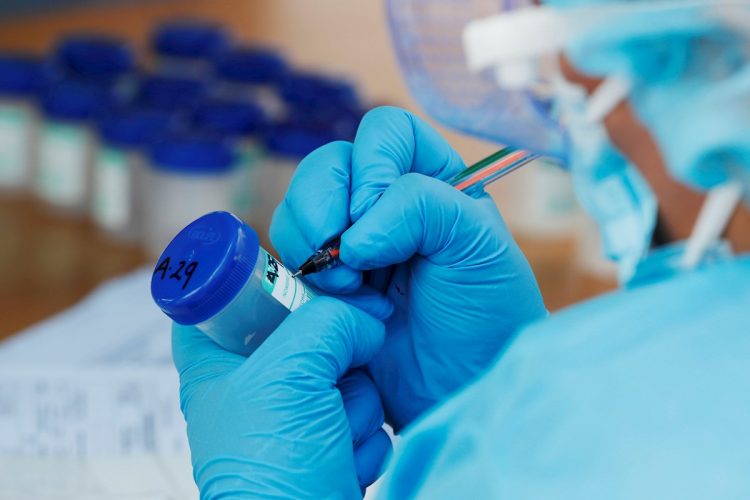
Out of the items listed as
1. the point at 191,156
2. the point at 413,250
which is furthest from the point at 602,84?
the point at 191,156

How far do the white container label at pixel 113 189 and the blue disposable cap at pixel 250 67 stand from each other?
1.34 feet

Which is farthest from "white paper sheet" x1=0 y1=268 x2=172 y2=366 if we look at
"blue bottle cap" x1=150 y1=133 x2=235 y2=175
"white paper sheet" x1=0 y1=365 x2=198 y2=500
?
"blue bottle cap" x1=150 y1=133 x2=235 y2=175

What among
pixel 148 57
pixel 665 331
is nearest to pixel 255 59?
pixel 148 57

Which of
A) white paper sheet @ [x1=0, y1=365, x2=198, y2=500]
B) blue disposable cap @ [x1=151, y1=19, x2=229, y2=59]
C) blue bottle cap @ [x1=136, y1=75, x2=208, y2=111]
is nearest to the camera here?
white paper sheet @ [x1=0, y1=365, x2=198, y2=500]

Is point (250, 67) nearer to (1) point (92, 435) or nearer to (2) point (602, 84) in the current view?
(1) point (92, 435)

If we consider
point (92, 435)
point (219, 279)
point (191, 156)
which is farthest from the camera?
point (191, 156)

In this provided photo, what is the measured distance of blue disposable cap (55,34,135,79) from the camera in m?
1.75

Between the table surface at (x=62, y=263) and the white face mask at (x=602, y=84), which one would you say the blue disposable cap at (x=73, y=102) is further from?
the white face mask at (x=602, y=84)

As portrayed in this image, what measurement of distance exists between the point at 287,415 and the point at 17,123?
102 centimetres

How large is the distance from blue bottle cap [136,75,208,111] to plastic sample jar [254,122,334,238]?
7.6 inches

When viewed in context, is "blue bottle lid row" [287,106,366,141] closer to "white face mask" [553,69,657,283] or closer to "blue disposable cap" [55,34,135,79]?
"blue disposable cap" [55,34,135,79]

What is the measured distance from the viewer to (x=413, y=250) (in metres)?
0.75

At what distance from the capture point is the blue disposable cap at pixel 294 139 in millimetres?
1515

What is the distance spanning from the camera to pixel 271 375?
2.35 feet
